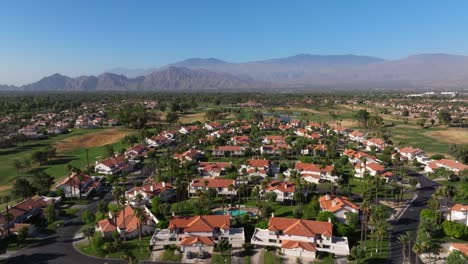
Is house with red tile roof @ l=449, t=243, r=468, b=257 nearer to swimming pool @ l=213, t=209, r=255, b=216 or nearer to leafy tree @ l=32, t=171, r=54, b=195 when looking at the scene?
Answer: swimming pool @ l=213, t=209, r=255, b=216

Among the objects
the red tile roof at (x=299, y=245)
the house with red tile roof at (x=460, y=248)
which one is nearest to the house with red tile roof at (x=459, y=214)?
the house with red tile roof at (x=460, y=248)

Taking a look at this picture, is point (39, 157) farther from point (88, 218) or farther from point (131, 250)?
point (131, 250)

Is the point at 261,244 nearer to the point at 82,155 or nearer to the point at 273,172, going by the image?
the point at 273,172

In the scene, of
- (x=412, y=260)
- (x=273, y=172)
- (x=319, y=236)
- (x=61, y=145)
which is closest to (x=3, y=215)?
(x=319, y=236)

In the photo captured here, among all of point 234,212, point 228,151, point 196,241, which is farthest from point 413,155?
point 196,241

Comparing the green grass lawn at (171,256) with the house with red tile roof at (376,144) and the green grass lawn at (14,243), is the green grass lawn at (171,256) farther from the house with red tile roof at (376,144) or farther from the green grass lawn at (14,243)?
the house with red tile roof at (376,144)
